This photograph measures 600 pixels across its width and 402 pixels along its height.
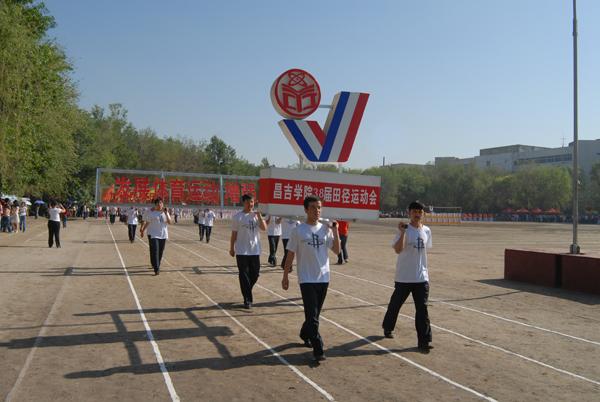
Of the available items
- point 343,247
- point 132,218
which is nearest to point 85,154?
point 132,218

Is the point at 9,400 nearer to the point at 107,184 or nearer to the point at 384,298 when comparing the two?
the point at 384,298

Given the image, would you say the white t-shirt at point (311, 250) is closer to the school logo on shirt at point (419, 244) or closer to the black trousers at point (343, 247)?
the school logo on shirt at point (419, 244)

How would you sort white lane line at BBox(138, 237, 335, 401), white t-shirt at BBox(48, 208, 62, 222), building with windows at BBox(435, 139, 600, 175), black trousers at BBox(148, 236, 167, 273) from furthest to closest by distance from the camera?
1. building with windows at BBox(435, 139, 600, 175)
2. white t-shirt at BBox(48, 208, 62, 222)
3. black trousers at BBox(148, 236, 167, 273)
4. white lane line at BBox(138, 237, 335, 401)

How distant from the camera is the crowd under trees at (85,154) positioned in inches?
896

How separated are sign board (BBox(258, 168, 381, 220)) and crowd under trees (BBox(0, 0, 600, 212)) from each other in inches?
677

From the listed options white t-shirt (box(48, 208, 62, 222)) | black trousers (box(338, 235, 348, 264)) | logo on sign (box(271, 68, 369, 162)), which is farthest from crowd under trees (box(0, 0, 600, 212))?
logo on sign (box(271, 68, 369, 162))

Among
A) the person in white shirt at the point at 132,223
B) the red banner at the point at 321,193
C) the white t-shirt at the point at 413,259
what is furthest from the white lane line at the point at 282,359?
the person in white shirt at the point at 132,223

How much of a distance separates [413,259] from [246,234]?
121 inches

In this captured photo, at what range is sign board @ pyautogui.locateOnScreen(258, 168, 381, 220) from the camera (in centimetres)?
855

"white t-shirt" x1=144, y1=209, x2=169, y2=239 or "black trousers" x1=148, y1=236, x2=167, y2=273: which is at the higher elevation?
"white t-shirt" x1=144, y1=209, x2=169, y2=239

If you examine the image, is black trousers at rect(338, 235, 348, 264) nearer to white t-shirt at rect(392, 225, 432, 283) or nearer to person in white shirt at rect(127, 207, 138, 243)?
white t-shirt at rect(392, 225, 432, 283)

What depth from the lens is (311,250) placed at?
19.8 ft

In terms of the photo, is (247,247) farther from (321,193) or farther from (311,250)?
(311,250)

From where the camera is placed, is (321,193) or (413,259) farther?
(321,193)
